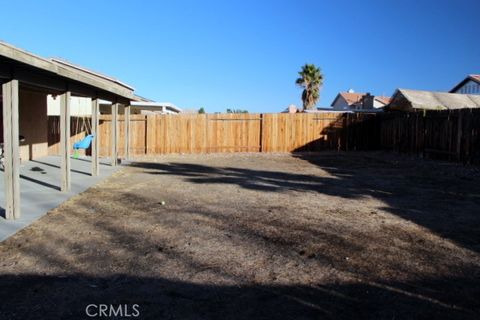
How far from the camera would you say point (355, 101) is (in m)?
58.4

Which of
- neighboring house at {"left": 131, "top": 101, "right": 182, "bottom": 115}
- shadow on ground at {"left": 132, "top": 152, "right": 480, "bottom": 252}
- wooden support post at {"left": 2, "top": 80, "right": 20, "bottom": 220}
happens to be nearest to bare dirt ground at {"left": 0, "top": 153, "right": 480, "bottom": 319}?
shadow on ground at {"left": 132, "top": 152, "right": 480, "bottom": 252}

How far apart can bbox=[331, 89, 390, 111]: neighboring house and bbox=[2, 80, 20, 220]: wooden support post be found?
43537mm

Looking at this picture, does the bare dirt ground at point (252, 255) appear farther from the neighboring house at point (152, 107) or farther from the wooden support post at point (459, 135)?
the neighboring house at point (152, 107)

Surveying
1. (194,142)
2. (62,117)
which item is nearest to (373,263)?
(62,117)

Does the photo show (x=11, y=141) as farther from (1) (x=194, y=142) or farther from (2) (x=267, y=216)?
(1) (x=194, y=142)

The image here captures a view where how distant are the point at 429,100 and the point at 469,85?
17.2m

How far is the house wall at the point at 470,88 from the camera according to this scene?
4125cm

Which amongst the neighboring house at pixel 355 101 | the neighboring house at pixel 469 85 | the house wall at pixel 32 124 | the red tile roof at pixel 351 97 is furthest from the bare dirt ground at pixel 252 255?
the red tile roof at pixel 351 97

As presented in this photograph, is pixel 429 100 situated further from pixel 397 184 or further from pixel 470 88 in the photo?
pixel 397 184

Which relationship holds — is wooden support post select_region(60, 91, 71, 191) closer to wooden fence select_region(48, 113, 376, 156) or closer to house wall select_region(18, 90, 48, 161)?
house wall select_region(18, 90, 48, 161)

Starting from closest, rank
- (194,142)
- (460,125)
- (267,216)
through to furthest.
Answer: (267,216) < (460,125) < (194,142)

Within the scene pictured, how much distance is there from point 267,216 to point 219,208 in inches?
39.5

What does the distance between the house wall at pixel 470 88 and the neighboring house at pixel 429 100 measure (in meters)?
11.7

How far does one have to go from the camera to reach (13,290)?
3.80 meters
